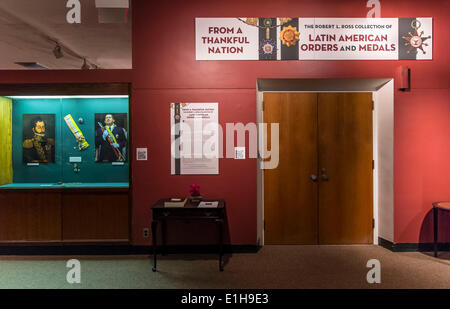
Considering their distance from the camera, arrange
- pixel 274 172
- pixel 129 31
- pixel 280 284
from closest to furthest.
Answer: pixel 280 284 → pixel 274 172 → pixel 129 31

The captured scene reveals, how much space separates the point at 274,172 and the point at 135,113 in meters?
2.28

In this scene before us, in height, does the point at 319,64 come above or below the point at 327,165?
above

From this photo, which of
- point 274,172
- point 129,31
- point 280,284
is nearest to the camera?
point 280,284

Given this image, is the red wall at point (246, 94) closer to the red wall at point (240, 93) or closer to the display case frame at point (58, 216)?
the red wall at point (240, 93)

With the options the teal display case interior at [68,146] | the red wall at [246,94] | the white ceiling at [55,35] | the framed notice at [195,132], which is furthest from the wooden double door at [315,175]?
the white ceiling at [55,35]

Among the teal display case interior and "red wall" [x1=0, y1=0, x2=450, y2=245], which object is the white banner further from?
the teal display case interior

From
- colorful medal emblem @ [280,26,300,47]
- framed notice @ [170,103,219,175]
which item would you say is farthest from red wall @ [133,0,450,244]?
colorful medal emblem @ [280,26,300,47]

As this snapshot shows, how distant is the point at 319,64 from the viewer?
4.00 m

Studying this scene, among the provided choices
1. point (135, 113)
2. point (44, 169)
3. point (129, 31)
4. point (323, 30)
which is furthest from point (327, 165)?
point (44, 169)

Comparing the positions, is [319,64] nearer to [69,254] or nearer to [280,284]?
[280,284]

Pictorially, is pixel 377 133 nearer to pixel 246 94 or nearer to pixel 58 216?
pixel 246 94

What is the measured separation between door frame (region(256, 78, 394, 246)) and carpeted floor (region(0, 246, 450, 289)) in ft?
1.52

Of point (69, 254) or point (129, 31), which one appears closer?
point (69, 254)

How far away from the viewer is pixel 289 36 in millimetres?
3969
